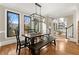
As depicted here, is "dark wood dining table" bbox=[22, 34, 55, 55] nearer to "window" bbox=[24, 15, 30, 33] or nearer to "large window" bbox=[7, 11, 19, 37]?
"window" bbox=[24, 15, 30, 33]

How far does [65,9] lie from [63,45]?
0.77m

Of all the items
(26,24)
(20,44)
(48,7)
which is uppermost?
(48,7)

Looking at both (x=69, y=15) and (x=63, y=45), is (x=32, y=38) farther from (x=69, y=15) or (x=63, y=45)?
(x=69, y=15)

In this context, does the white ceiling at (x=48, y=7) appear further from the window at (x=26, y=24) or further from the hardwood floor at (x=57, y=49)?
the hardwood floor at (x=57, y=49)

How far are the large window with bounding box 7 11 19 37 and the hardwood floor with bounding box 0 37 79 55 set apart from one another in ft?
0.90

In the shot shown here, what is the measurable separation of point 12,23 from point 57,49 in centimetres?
110

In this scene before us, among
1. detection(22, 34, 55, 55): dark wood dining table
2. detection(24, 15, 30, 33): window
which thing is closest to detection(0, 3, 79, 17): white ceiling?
detection(24, 15, 30, 33): window

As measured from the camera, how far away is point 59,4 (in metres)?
1.97

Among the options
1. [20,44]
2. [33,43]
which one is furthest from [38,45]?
[20,44]

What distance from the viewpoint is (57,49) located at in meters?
2.01

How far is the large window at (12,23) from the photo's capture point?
6.51 feet

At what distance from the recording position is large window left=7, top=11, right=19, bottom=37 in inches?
78.1

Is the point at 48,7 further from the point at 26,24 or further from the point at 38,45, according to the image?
the point at 38,45
